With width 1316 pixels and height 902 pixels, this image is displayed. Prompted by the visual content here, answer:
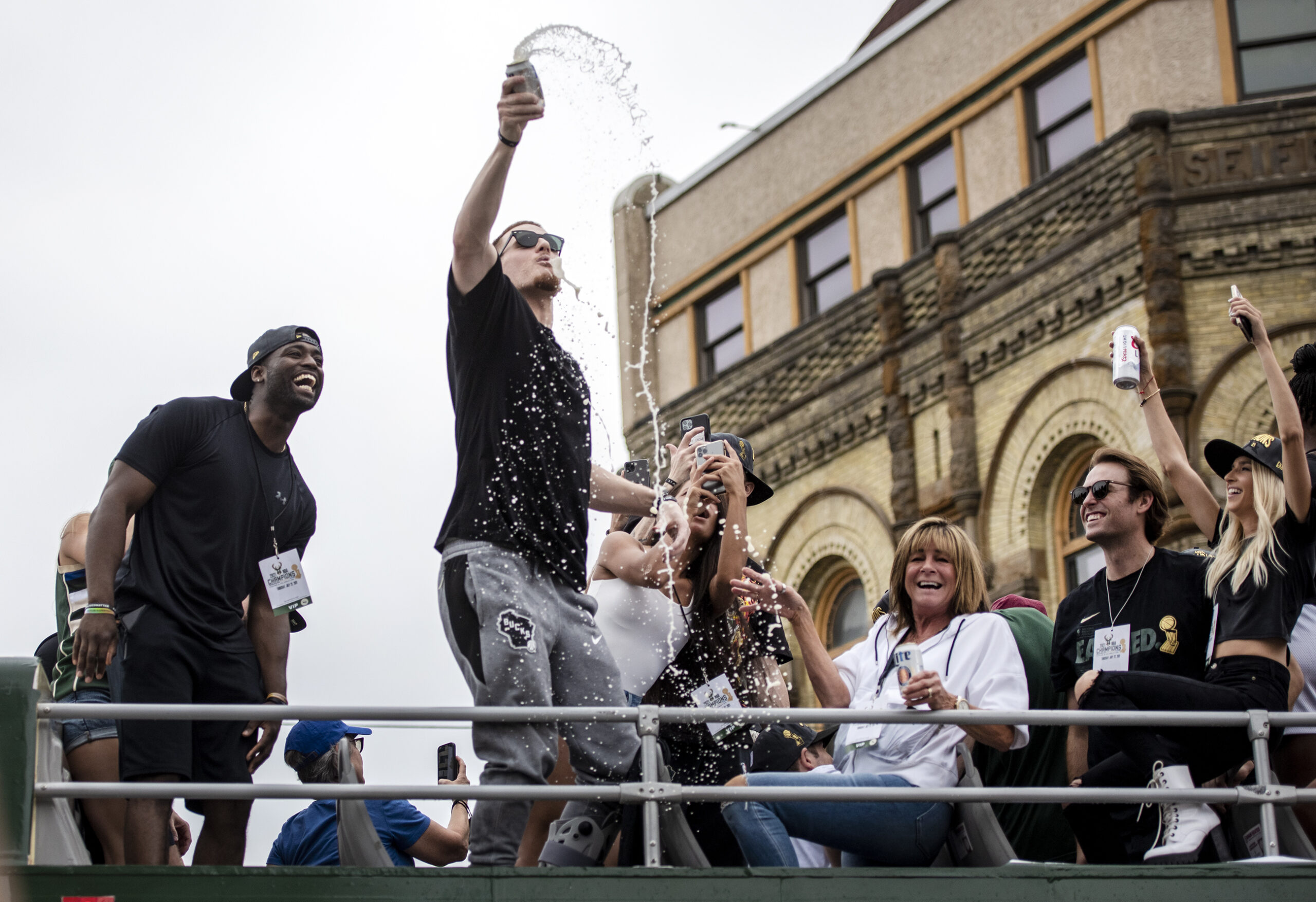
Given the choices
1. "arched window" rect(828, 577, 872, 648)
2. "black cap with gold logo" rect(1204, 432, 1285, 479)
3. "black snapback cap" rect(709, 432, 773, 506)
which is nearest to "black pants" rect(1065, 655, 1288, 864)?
"black cap with gold logo" rect(1204, 432, 1285, 479)

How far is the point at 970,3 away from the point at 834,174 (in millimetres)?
2964

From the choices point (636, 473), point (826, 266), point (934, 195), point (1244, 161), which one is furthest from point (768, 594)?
point (826, 266)

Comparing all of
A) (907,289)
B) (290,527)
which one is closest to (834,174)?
(907,289)

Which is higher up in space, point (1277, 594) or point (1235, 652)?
point (1277, 594)

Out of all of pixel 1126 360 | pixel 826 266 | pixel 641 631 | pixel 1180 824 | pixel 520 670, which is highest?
pixel 826 266

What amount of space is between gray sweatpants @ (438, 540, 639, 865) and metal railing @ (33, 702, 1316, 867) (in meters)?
0.10

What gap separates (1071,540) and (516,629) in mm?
14956

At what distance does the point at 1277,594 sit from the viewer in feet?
21.0

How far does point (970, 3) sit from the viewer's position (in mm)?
22453

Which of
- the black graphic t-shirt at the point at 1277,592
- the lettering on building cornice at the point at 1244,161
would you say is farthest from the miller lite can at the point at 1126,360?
the lettering on building cornice at the point at 1244,161

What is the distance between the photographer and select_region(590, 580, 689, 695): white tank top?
6.93 metres

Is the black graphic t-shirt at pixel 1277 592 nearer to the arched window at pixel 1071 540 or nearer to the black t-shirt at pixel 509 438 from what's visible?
the black t-shirt at pixel 509 438

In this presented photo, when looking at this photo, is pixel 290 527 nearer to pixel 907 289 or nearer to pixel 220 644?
pixel 220 644

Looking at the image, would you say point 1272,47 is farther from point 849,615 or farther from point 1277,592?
point 1277,592
